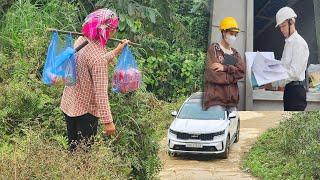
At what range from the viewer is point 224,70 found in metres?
1.14

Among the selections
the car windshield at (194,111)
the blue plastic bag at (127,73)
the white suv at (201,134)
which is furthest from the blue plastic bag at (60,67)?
the car windshield at (194,111)

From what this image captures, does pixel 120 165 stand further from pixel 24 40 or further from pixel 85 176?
pixel 24 40

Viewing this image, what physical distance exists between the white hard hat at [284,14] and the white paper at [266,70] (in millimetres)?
88

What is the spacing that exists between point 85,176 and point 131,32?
0.81 m

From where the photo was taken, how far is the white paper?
44.9 inches

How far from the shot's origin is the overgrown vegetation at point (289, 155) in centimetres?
573

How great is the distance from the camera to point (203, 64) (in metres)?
1.16

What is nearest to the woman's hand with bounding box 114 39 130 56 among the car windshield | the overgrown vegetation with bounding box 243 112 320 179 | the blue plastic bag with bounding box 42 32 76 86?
the blue plastic bag with bounding box 42 32 76 86

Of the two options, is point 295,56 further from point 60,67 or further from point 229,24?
point 60,67

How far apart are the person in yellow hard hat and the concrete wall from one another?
0.01 meters

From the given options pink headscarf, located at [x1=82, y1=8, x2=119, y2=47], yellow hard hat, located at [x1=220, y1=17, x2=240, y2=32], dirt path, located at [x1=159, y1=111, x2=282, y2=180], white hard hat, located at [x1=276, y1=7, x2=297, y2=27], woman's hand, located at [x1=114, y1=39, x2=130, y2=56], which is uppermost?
pink headscarf, located at [x1=82, y1=8, x2=119, y2=47]

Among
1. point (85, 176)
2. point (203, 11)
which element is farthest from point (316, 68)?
point (85, 176)

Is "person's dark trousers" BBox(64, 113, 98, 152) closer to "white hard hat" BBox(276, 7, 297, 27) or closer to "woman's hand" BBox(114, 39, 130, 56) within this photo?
"woman's hand" BBox(114, 39, 130, 56)

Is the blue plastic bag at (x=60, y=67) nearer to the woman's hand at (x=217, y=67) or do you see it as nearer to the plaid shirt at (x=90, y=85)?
the plaid shirt at (x=90, y=85)
